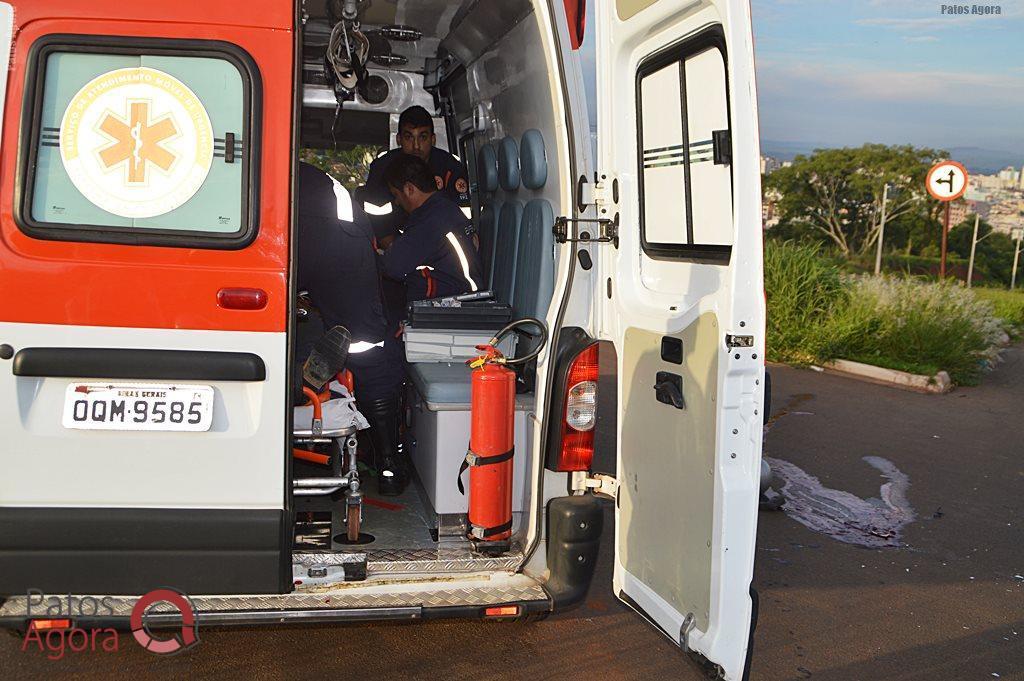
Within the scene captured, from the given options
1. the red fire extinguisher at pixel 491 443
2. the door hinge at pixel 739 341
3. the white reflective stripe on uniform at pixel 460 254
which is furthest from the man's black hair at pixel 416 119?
the door hinge at pixel 739 341

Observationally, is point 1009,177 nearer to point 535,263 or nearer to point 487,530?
point 535,263

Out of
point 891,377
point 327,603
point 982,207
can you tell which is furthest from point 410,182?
point 982,207

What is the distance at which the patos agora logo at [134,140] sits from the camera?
10.2ft

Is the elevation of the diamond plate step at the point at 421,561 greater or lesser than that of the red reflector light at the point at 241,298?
Answer: lesser

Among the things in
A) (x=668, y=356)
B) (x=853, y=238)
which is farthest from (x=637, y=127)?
(x=853, y=238)

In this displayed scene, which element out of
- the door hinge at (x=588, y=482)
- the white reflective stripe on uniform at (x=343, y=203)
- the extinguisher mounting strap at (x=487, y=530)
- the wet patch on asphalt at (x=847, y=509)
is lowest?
the wet patch on asphalt at (x=847, y=509)

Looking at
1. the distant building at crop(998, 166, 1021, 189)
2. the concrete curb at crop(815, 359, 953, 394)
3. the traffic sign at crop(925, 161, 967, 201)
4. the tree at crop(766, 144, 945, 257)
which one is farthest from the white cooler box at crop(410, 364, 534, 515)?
the distant building at crop(998, 166, 1021, 189)

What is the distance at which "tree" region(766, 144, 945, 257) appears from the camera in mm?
36438

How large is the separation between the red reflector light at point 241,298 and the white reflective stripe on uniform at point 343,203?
Answer: 4.65 ft

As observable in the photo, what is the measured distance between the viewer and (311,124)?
6574 millimetres

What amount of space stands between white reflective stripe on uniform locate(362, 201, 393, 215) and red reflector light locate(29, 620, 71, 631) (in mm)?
3935

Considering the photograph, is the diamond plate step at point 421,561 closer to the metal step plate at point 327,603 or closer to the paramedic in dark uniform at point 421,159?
the metal step plate at point 327,603

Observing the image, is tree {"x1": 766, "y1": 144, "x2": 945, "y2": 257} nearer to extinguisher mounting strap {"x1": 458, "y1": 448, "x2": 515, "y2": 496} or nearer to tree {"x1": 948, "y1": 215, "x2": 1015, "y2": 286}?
tree {"x1": 948, "y1": 215, "x2": 1015, "y2": 286}

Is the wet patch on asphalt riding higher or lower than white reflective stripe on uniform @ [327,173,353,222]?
lower
